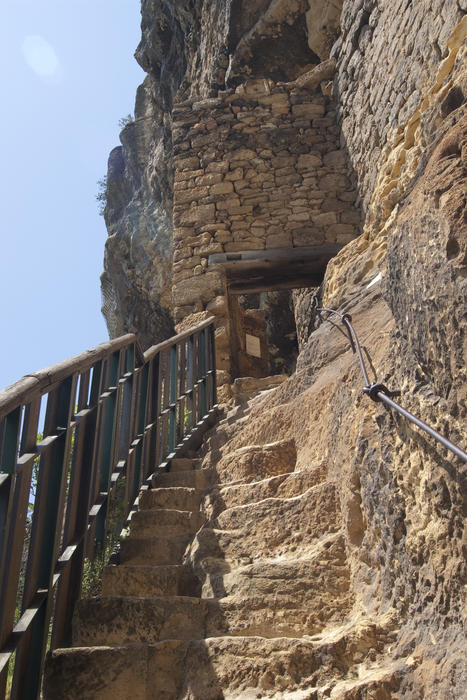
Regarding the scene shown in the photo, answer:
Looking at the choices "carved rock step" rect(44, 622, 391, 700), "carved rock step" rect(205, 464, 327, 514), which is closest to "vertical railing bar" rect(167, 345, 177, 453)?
"carved rock step" rect(205, 464, 327, 514)

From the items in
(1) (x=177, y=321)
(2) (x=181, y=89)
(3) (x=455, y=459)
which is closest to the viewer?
(3) (x=455, y=459)

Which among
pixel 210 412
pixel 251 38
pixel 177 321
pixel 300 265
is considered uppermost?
pixel 251 38

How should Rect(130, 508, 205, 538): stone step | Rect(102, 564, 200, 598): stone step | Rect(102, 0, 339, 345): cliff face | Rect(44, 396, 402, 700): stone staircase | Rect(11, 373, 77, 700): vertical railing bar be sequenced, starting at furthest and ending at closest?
Rect(102, 0, 339, 345): cliff face < Rect(130, 508, 205, 538): stone step < Rect(102, 564, 200, 598): stone step < Rect(11, 373, 77, 700): vertical railing bar < Rect(44, 396, 402, 700): stone staircase

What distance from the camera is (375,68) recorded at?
246 inches

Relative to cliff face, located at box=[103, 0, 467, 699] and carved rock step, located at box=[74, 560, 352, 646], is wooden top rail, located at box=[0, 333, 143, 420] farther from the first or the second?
cliff face, located at box=[103, 0, 467, 699]

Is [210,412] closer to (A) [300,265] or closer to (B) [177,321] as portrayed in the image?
(B) [177,321]

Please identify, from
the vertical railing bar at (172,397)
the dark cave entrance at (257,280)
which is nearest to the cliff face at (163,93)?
the dark cave entrance at (257,280)

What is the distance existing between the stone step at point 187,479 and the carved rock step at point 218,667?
1428 mm

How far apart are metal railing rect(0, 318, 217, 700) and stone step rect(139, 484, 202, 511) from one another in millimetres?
76

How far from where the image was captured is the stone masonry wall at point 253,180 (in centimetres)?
689

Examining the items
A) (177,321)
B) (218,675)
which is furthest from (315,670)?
(177,321)

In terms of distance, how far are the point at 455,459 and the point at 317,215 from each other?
5.60m

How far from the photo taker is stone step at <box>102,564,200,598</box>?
8.04ft

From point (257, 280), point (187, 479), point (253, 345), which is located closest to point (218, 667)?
point (187, 479)
